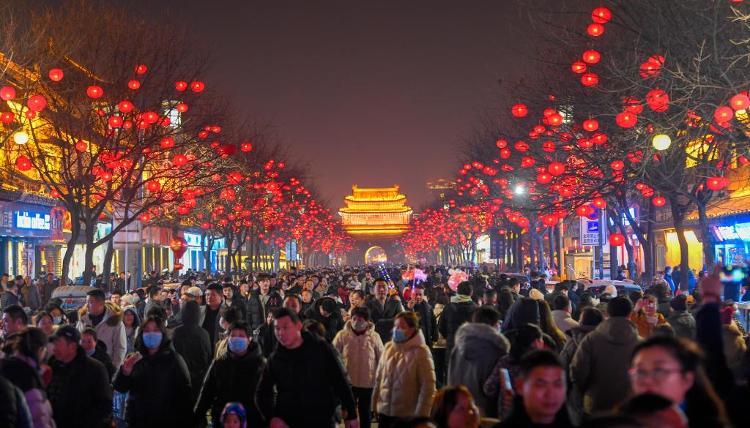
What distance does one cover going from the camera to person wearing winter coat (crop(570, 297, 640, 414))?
23.0ft

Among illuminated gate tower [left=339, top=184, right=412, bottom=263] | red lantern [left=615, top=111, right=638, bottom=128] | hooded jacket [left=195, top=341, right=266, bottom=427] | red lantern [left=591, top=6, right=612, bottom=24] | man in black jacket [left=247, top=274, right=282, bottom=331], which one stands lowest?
hooded jacket [left=195, top=341, right=266, bottom=427]

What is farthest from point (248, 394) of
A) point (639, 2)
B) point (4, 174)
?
point (4, 174)

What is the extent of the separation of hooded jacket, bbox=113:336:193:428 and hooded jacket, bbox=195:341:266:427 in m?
0.14

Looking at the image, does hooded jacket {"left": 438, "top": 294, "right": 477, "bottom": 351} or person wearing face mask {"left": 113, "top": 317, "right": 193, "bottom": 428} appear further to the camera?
hooded jacket {"left": 438, "top": 294, "right": 477, "bottom": 351}

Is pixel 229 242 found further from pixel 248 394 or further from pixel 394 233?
pixel 394 233

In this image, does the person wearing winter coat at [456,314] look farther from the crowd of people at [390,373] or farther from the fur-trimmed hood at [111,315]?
the fur-trimmed hood at [111,315]

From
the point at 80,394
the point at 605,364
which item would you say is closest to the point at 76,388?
the point at 80,394

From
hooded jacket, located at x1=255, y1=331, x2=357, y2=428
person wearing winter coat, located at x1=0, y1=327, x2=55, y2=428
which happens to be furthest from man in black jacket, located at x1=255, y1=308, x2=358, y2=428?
person wearing winter coat, located at x1=0, y1=327, x2=55, y2=428

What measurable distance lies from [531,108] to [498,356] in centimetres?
1862

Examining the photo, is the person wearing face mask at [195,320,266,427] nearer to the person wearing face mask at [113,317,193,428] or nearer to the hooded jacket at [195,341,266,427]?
the hooded jacket at [195,341,266,427]

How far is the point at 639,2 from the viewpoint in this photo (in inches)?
592

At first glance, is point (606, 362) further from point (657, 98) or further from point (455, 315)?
point (657, 98)

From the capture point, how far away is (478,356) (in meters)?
7.36

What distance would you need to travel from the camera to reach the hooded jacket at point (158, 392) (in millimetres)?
7168
